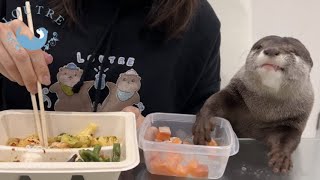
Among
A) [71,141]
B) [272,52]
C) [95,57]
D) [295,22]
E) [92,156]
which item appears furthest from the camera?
[295,22]

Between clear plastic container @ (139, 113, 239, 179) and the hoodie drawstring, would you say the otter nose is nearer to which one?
clear plastic container @ (139, 113, 239, 179)

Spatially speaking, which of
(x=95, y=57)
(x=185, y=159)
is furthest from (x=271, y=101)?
(x=95, y=57)

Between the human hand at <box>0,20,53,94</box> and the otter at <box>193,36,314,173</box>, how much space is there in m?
0.39

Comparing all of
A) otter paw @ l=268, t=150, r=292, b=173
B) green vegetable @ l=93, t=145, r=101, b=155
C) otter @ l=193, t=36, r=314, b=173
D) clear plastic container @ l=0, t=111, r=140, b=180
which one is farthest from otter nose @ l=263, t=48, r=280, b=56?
green vegetable @ l=93, t=145, r=101, b=155

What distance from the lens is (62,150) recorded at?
3.01 ft

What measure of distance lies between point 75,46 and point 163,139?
501 mm

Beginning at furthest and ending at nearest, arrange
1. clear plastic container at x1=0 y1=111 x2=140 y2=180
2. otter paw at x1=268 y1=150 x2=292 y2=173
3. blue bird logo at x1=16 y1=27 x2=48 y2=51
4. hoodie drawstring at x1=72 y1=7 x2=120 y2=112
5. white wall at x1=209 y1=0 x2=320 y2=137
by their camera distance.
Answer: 1. white wall at x1=209 y1=0 x2=320 y2=137
2. hoodie drawstring at x1=72 y1=7 x2=120 y2=112
3. otter paw at x1=268 y1=150 x2=292 y2=173
4. blue bird logo at x1=16 y1=27 x2=48 y2=51
5. clear plastic container at x1=0 y1=111 x2=140 y2=180

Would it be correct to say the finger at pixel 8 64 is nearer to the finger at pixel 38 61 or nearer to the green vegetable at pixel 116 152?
the finger at pixel 38 61

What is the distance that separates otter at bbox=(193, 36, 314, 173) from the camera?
3.55ft

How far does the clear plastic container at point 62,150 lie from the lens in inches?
30.0

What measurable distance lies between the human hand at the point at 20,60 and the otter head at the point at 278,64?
510mm

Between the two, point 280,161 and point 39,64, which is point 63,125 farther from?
point 280,161

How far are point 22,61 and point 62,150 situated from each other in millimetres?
202

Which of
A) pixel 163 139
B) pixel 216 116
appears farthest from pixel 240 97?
pixel 163 139
